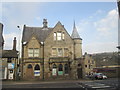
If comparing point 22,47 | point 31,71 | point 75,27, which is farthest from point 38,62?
point 75,27

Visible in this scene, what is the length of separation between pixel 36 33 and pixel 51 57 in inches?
310

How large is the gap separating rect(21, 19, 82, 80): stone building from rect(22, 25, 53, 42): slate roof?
0.61m

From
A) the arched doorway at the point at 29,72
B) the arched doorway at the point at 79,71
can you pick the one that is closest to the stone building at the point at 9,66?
the arched doorway at the point at 29,72

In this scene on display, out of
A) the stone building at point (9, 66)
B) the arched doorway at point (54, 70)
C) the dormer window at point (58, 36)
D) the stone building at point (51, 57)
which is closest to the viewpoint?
the stone building at point (9, 66)

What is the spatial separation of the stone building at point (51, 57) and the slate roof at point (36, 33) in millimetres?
610

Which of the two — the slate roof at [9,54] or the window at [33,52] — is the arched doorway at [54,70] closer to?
the window at [33,52]

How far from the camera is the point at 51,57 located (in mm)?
33125

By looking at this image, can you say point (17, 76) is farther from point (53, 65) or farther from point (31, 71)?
point (53, 65)

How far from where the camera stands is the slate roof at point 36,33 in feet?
116

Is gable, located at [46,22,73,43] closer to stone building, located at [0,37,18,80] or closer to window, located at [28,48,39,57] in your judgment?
window, located at [28,48,39,57]

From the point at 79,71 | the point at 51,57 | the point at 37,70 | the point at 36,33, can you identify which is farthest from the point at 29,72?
the point at 79,71

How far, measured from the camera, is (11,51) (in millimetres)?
35562

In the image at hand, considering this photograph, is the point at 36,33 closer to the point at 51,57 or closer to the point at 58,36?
the point at 58,36

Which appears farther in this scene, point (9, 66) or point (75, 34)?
point (75, 34)
